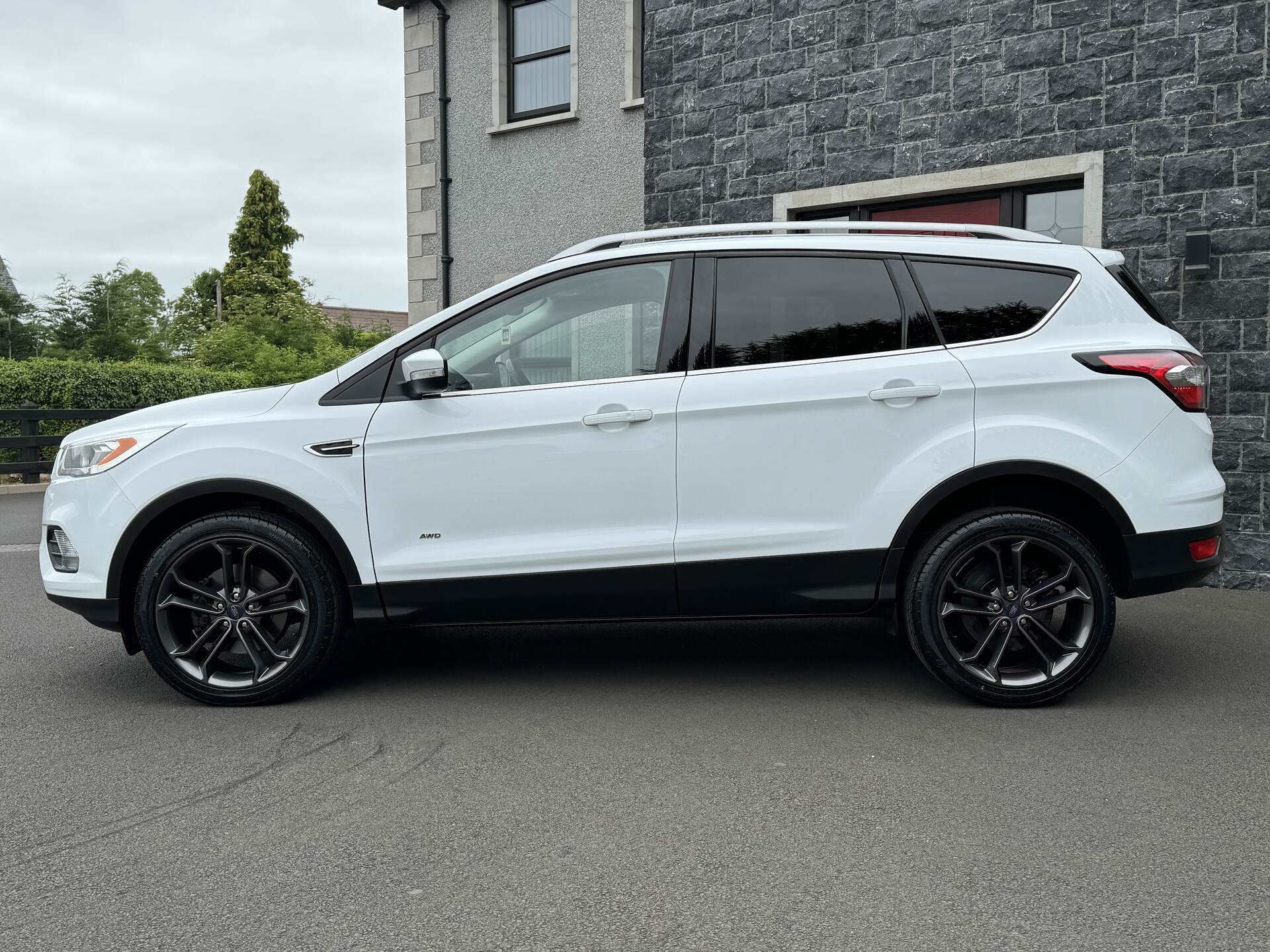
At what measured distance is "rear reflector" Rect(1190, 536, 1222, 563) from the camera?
4.54 metres

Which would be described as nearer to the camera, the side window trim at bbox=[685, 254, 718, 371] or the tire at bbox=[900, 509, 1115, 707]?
the tire at bbox=[900, 509, 1115, 707]

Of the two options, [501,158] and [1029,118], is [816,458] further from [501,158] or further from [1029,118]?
[501,158]

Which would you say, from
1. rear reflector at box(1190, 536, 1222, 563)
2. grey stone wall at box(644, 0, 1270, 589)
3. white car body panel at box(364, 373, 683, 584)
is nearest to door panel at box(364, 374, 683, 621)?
white car body panel at box(364, 373, 683, 584)

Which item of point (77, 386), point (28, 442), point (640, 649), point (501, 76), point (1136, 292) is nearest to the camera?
point (1136, 292)

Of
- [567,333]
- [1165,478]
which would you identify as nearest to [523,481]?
[567,333]

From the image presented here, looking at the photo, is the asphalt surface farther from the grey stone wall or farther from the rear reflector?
the grey stone wall

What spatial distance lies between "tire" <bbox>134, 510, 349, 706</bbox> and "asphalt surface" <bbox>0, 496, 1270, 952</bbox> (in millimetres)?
161

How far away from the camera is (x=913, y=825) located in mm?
A: 3377

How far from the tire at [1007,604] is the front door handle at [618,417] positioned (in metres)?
1.28

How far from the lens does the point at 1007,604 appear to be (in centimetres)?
454

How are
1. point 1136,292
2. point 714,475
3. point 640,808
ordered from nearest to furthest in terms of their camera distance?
point 640,808
point 714,475
point 1136,292

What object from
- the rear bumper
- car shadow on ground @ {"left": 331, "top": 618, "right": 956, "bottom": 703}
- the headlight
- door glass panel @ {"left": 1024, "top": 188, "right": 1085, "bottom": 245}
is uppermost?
door glass panel @ {"left": 1024, "top": 188, "right": 1085, "bottom": 245}

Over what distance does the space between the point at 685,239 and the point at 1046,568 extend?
6.85 feet

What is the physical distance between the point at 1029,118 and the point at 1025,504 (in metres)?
5.22
